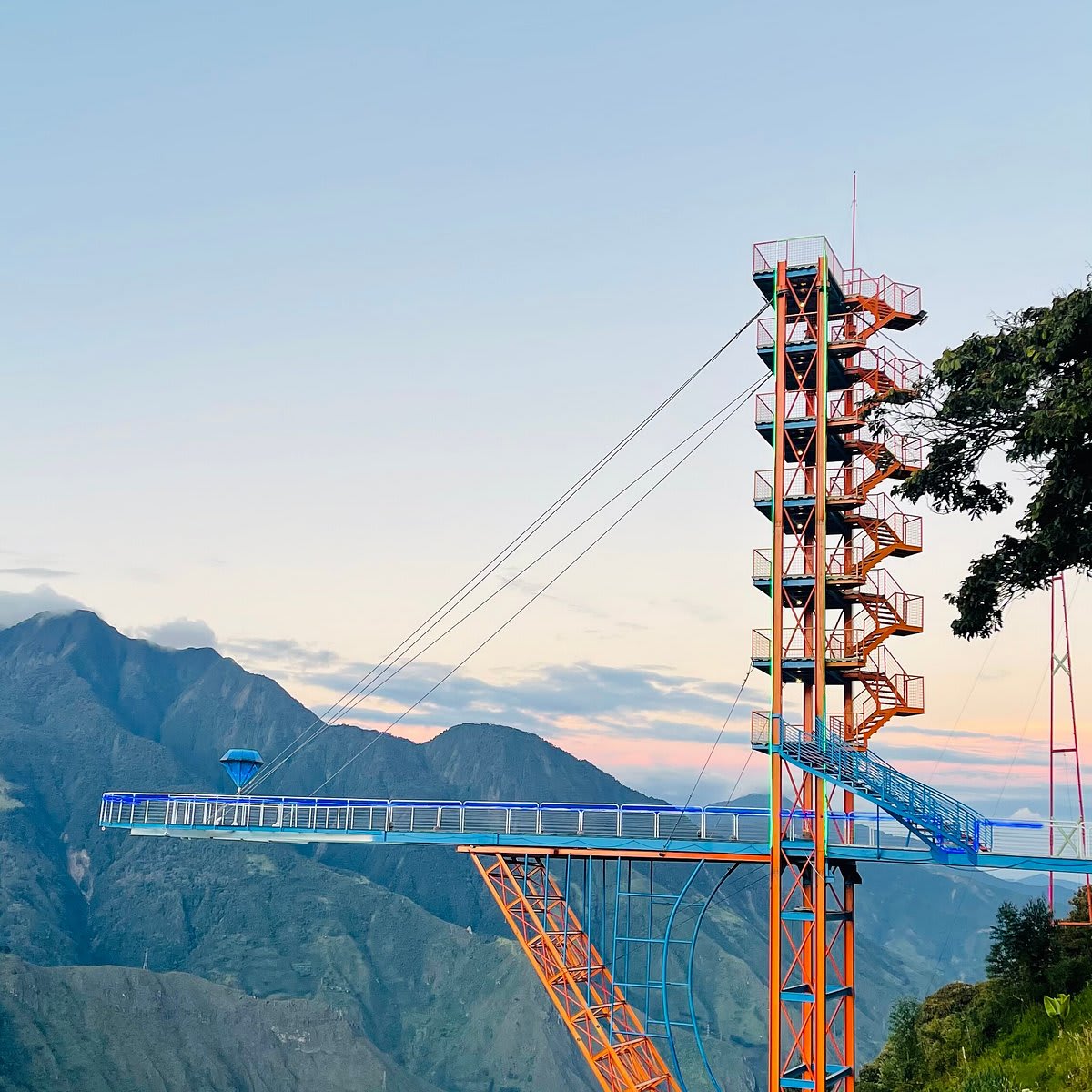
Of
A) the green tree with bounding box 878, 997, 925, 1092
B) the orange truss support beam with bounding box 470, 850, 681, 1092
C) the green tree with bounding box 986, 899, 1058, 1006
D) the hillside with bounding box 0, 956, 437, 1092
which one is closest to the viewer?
the green tree with bounding box 986, 899, 1058, 1006

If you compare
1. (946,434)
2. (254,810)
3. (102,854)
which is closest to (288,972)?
(102,854)

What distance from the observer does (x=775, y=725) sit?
3259 cm

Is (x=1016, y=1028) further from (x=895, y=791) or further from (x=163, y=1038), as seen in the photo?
(x=163, y=1038)

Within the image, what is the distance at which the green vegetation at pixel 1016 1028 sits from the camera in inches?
870

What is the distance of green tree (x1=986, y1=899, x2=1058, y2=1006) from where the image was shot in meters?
31.1

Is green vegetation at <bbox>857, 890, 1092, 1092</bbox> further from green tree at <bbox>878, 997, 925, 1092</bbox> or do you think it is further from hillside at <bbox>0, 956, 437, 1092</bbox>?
hillside at <bbox>0, 956, 437, 1092</bbox>

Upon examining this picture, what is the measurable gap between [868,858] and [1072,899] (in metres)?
8.10

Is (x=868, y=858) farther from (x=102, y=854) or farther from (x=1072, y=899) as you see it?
(x=102, y=854)

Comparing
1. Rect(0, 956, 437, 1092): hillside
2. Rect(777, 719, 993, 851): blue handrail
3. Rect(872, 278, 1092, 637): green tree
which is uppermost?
Rect(872, 278, 1092, 637): green tree

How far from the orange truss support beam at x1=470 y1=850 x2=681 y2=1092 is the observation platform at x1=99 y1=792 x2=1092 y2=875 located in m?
1.06

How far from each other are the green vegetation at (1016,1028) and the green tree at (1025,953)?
2 cm

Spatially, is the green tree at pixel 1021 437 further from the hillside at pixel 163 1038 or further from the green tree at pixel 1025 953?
the hillside at pixel 163 1038

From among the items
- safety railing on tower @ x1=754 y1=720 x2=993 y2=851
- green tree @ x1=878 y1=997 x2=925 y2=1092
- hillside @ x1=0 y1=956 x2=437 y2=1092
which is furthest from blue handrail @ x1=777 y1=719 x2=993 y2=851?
hillside @ x1=0 y1=956 x2=437 y2=1092

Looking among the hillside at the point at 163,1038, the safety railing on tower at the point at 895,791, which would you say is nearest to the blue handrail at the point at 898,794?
the safety railing on tower at the point at 895,791
